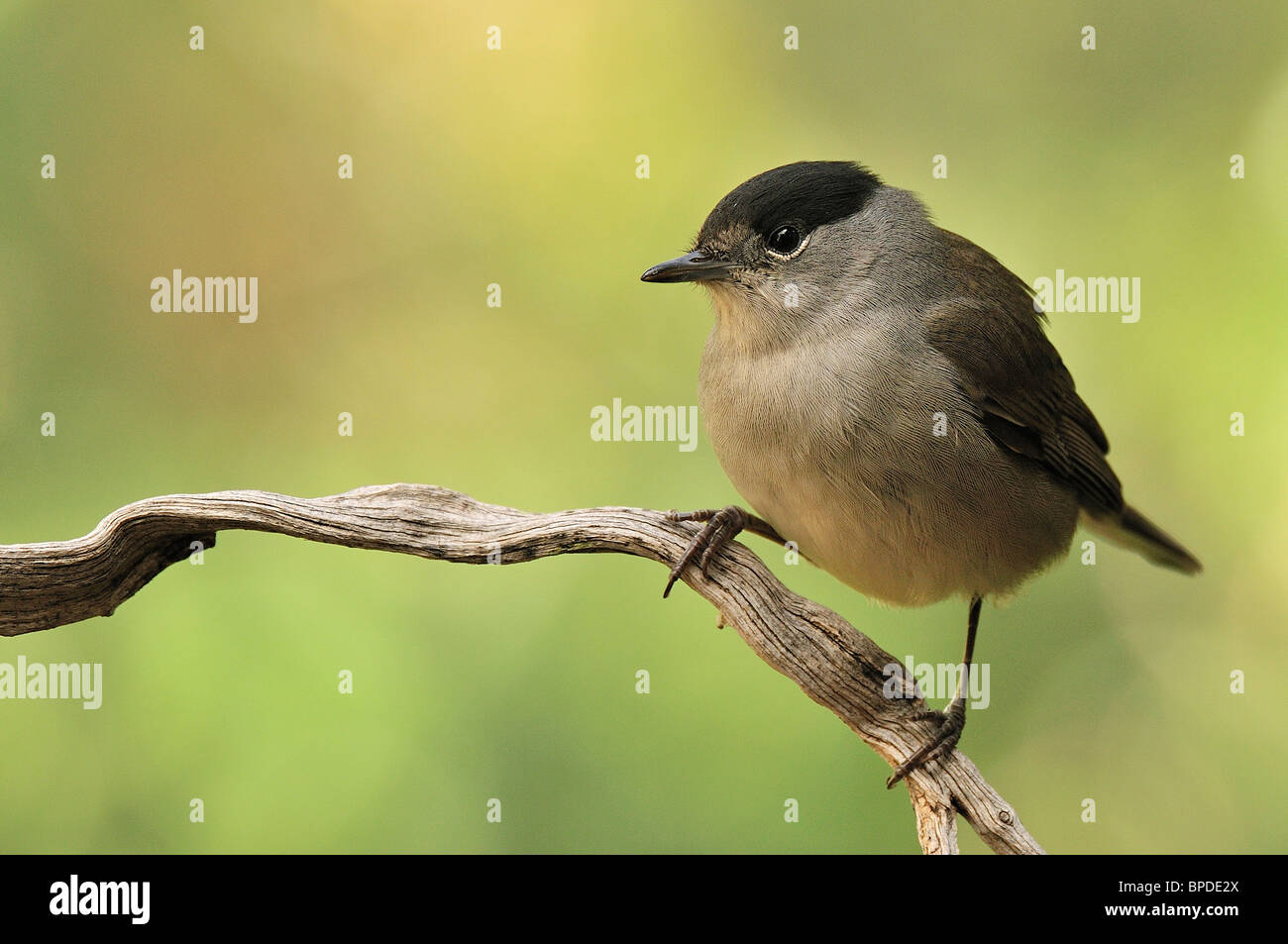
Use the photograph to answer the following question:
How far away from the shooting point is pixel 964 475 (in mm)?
3256

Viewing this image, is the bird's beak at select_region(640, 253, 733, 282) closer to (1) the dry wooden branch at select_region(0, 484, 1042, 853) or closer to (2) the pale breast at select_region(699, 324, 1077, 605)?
(2) the pale breast at select_region(699, 324, 1077, 605)

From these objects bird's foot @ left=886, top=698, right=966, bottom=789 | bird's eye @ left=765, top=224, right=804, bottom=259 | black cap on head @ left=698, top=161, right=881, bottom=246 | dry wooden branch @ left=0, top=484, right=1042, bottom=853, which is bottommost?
bird's foot @ left=886, top=698, right=966, bottom=789

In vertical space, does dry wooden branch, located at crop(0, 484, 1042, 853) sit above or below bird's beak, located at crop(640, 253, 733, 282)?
below

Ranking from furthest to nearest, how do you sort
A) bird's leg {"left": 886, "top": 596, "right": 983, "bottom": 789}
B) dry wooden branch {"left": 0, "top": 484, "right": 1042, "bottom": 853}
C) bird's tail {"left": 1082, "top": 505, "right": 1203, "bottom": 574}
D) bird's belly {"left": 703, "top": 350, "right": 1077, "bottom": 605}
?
bird's tail {"left": 1082, "top": 505, "right": 1203, "bottom": 574}
bird's belly {"left": 703, "top": 350, "right": 1077, "bottom": 605}
bird's leg {"left": 886, "top": 596, "right": 983, "bottom": 789}
dry wooden branch {"left": 0, "top": 484, "right": 1042, "bottom": 853}

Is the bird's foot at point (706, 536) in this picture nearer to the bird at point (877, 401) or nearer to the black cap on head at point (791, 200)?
the bird at point (877, 401)

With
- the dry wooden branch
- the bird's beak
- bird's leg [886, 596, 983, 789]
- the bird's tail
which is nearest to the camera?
the dry wooden branch

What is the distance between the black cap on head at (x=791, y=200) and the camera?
340cm

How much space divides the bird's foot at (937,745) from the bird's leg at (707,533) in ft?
2.20

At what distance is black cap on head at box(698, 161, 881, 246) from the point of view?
3.40 metres

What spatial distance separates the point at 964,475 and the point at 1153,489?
1747 mm

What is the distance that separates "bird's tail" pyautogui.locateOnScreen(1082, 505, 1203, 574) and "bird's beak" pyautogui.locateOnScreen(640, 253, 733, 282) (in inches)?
62.9

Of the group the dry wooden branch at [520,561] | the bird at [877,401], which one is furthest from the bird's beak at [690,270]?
the dry wooden branch at [520,561]

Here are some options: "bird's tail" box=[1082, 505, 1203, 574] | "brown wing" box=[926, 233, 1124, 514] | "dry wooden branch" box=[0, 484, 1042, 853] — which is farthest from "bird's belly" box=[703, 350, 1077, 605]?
"bird's tail" box=[1082, 505, 1203, 574]

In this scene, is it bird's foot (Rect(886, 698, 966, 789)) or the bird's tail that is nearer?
bird's foot (Rect(886, 698, 966, 789))
